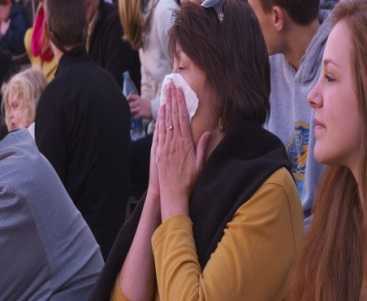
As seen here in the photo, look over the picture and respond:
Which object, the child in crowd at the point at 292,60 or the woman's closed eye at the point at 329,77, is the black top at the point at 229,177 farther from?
the child in crowd at the point at 292,60

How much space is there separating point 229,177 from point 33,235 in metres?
0.82

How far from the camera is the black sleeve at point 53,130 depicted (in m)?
4.46

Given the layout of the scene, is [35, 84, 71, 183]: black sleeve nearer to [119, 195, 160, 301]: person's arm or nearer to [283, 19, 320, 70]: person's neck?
[283, 19, 320, 70]: person's neck

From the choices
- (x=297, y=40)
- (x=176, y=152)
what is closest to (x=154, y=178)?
(x=176, y=152)

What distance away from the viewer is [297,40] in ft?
12.3

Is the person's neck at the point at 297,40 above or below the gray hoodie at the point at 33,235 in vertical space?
above

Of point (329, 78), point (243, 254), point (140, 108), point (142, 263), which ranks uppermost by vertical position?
point (329, 78)

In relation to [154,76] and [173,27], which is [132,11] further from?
[173,27]

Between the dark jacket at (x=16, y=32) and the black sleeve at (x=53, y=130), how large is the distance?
417 centimetres

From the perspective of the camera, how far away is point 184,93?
2.66 metres

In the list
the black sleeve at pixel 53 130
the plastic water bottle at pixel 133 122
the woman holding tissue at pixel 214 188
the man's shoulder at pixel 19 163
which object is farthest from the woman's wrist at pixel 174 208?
the plastic water bottle at pixel 133 122

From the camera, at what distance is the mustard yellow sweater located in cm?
244

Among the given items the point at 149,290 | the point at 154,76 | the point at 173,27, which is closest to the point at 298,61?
the point at 173,27

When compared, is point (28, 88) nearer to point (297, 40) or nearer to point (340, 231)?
point (297, 40)
